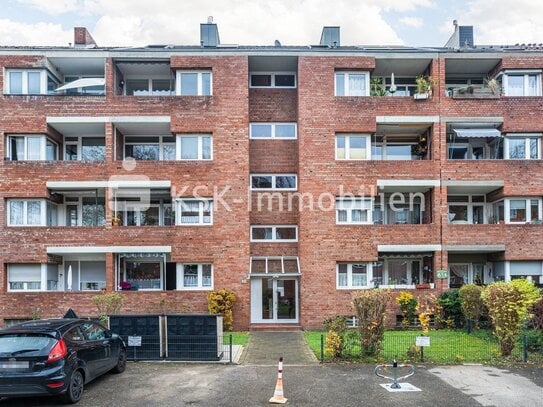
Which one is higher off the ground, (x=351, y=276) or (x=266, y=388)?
(x=351, y=276)

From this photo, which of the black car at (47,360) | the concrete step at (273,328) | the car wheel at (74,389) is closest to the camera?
the black car at (47,360)

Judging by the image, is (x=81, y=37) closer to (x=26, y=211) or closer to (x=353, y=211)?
(x=26, y=211)

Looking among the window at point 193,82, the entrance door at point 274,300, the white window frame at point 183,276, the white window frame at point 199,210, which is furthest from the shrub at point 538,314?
the window at point 193,82

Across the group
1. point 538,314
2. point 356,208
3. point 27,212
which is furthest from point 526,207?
point 27,212

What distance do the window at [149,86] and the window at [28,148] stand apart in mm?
4689

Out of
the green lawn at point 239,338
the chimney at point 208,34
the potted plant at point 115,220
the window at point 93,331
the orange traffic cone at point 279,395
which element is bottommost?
the green lawn at point 239,338

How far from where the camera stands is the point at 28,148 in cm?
2086

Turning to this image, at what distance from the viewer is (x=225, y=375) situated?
1159cm

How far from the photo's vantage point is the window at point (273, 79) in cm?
2270

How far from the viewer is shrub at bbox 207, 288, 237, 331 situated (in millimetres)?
19578

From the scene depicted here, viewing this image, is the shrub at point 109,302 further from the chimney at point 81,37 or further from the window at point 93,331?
the chimney at point 81,37

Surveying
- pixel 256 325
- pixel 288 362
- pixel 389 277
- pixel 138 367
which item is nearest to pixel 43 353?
pixel 138 367

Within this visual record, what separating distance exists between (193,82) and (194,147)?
302 cm

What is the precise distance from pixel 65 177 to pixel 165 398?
13711mm
